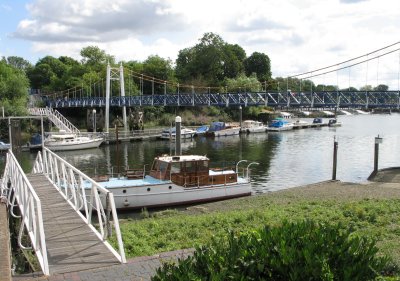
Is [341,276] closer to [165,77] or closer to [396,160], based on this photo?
[396,160]

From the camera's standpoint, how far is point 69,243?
1025cm

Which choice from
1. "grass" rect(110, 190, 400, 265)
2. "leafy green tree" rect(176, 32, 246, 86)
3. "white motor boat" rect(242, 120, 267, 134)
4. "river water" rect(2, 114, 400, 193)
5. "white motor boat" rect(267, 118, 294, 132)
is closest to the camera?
"grass" rect(110, 190, 400, 265)

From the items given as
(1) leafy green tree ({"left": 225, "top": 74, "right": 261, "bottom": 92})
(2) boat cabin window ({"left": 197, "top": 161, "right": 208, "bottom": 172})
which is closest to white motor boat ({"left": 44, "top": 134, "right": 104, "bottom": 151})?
(2) boat cabin window ({"left": 197, "top": 161, "right": 208, "bottom": 172})

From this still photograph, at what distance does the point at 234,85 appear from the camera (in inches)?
4176

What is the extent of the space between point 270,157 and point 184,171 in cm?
2561

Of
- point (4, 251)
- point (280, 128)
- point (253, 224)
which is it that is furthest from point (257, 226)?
point (280, 128)

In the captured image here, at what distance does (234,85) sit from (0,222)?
96.2 meters

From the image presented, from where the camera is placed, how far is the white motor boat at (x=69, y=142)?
56.2 m

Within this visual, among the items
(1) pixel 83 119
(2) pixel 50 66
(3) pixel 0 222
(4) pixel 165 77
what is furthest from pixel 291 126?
(3) pixel 0 222

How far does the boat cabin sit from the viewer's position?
87.6 feet

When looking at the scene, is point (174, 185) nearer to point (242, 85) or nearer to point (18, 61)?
point (242, 85)

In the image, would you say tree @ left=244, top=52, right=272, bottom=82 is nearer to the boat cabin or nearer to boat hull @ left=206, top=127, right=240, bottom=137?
boat hull @ left=206, top=127, right=240, bottom=137

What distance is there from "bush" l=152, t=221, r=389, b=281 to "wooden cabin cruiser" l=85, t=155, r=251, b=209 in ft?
63.4

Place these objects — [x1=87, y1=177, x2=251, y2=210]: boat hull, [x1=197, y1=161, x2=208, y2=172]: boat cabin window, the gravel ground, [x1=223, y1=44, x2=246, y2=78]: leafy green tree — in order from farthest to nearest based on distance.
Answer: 1. [x1=223, y1=44, x2=246, y2=78]: leafy green tree
2. [x1=197, y1=161, x2=208, y2=172]: boat cabin window
3. [x1=87, y1=177, x2=251, y2=210]: boat hull
4. the gravel ground
